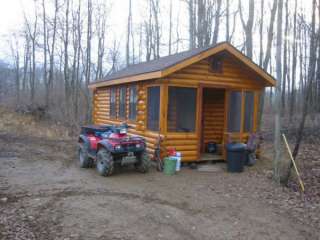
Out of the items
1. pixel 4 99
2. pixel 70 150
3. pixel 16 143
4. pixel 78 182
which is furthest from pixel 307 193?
pixel 4 99

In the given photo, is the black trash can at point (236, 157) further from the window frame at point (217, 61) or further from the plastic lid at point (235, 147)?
the window frame at point (217, 61)

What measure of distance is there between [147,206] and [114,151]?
2124mm

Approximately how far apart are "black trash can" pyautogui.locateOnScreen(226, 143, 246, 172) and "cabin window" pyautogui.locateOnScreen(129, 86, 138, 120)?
315 cm

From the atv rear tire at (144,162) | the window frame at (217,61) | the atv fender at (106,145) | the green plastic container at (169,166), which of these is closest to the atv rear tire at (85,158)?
the atv fender at (106,145)

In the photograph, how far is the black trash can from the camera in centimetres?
814

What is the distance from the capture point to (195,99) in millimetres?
8484

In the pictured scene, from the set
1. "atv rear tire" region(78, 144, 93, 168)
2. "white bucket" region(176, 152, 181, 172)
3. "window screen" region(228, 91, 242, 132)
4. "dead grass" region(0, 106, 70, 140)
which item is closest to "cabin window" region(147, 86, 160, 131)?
"white bucket" region(176, 152, 181, 172)

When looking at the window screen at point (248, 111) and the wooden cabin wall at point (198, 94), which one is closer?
the wooden cabin wall at point (198, 94)

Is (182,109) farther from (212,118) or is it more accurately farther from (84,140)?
(84,140)

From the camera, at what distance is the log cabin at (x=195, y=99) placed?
8.18m

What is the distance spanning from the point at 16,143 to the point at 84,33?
1299 centimetres

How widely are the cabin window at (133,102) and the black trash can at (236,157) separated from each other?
3154mm

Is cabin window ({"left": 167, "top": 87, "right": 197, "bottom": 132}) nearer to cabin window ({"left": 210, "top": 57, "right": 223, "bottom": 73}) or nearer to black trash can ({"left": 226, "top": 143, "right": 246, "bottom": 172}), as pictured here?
cabin window ({"left": 210, "top": 57, "right": 223, "bottom": 73})

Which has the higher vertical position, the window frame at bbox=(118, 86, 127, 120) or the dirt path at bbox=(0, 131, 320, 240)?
the window frame at bbox=(118, 86, 127, 120)
